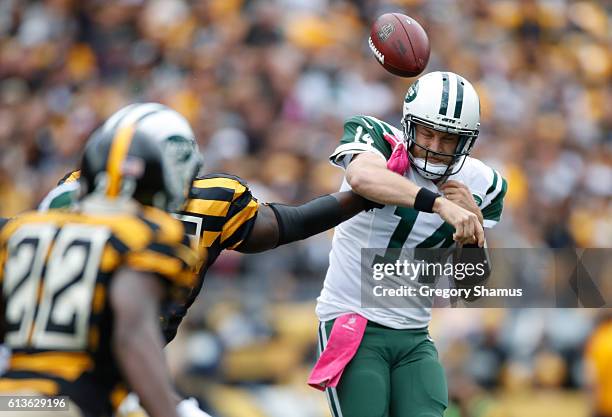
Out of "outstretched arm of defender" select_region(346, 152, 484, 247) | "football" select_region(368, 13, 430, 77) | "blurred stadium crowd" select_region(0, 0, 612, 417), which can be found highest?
"football" select_region(368, 13, 430, 77)

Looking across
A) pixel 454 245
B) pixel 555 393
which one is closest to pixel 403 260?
pixel 454 245

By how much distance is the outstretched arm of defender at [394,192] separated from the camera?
180 inches

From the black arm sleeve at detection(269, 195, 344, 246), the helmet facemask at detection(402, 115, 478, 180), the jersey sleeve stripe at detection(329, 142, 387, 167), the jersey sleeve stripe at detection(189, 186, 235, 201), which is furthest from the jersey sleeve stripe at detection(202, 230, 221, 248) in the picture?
the helmet facemask at detection(402, 115, 478, 180)

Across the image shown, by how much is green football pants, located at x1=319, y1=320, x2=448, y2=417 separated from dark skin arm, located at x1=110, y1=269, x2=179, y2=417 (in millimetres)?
2126

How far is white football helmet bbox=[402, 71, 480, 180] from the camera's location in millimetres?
5020

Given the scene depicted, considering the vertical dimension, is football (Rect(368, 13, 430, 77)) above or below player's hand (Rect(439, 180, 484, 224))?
above

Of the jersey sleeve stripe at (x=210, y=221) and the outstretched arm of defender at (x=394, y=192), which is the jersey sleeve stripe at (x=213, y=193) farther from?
the outstretched arm of defender at (x=394, y=192)

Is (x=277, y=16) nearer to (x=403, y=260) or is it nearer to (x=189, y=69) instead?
(x=189, y=69)

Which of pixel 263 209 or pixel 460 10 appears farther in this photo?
pixel 460 10

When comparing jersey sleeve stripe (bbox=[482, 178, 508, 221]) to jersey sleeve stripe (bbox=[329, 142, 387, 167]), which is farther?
jersey sleeve stripe (bbox=[482, 178, 508, 221])

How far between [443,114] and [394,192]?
0.50 metres

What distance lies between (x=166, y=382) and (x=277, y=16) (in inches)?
347

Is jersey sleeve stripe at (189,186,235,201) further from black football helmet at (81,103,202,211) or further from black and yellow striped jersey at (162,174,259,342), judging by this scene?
black football helmet at (81,103,202,211)

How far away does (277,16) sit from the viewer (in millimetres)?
11492
